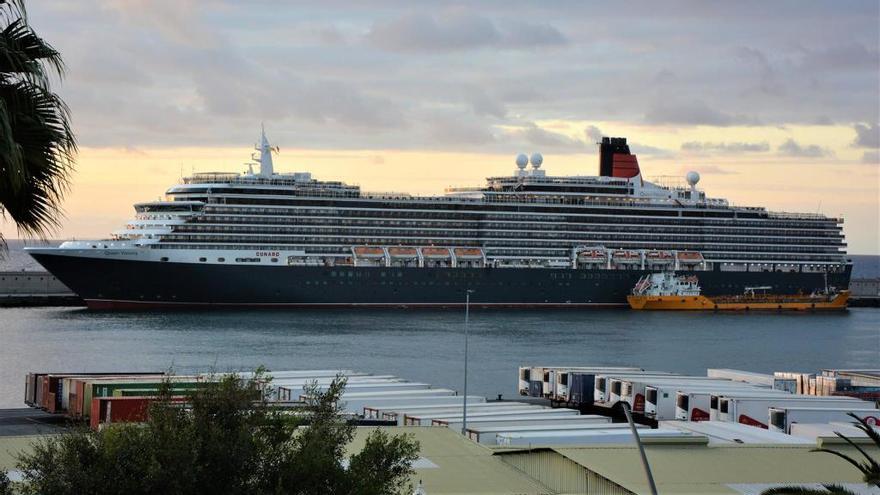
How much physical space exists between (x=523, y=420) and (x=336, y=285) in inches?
2123

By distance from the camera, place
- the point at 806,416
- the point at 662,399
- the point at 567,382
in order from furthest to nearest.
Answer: the point at 567,382 → the point at 662,399 → the point at 806,416

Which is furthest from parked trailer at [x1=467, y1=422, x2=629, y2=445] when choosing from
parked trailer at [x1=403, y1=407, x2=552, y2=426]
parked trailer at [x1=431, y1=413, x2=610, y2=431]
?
parked trailer at [x1=403, y1=407, x2=552, y2=426]

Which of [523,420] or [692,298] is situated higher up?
[692,298]

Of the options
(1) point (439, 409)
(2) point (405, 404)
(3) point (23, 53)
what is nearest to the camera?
(3) point (23, 53)

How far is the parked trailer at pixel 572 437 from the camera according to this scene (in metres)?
27.9

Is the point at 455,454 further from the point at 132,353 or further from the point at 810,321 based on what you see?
the point at 810,321

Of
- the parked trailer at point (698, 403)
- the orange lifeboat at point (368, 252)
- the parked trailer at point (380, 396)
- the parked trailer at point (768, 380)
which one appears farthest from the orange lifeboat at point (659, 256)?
the parked trailer at point (380, 396)

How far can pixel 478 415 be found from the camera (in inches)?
1308

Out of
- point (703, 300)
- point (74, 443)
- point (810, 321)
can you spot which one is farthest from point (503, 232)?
A: point (74, 443)

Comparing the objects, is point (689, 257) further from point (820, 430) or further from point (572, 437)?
point (572, 437)

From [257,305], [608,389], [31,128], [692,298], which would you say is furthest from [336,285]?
[31,128]

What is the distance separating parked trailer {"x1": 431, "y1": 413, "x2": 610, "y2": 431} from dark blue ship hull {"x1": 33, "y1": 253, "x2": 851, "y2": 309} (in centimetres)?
5052

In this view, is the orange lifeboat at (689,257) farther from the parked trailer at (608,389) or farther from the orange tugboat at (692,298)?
the parked trailer at (608,389)

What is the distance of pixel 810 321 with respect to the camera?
88.8 metres
